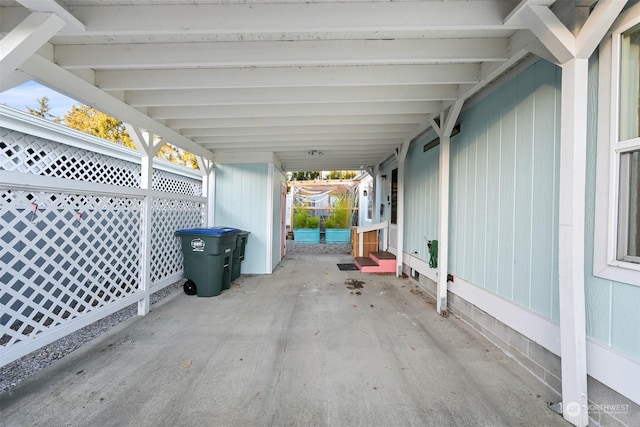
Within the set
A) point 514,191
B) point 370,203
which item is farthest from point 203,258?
point 370,203

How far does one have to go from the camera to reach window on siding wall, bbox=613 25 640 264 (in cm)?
153

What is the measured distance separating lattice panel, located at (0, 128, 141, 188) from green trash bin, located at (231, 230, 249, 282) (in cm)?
266

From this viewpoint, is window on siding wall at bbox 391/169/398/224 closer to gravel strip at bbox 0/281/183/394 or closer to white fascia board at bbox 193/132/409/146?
white fascia board at bbox 193/132/409/146

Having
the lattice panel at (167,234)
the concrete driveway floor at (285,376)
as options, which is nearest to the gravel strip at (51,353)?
the concrete driveway floor at (285,376)

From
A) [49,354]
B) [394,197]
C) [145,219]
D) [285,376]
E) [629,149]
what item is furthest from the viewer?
[394,197]

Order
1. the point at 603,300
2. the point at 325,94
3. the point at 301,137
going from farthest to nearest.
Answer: the point at 301,137 < the point at 325,94 < the point at 603,300

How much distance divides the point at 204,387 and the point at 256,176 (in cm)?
440

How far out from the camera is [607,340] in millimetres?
1634

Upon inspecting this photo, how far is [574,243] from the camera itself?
168 centimetres

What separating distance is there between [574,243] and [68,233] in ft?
20.5

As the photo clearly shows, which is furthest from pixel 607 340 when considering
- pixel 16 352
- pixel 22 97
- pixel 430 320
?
pixel 22 97

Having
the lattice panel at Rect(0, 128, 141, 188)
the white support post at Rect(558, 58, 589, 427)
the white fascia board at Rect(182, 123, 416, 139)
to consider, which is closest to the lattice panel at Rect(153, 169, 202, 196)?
the lattice panel at Rect(0, 128, 141, 188)

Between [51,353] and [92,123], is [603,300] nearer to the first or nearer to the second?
[51,353]

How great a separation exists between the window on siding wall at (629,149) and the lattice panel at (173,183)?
22.6 feet
